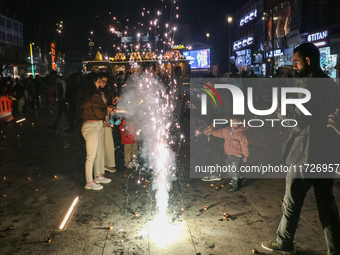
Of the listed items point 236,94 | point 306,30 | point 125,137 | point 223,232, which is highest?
point 306,30

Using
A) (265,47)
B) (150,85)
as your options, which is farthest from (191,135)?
(265,47)

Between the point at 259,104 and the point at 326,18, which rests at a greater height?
the point at 326,18

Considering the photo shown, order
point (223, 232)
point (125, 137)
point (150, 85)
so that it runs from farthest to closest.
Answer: point (150, 85) → point (125, 137) → point (223, 232)

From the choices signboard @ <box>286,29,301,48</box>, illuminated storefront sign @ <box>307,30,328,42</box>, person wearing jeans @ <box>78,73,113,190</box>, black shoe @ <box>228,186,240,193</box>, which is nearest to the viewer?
person wearing jeans @ <box>78,73,113,190</box>

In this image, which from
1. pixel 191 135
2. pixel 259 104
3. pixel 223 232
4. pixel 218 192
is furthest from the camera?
pixel 259 104

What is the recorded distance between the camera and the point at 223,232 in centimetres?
385

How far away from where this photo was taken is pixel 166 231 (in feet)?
12.7

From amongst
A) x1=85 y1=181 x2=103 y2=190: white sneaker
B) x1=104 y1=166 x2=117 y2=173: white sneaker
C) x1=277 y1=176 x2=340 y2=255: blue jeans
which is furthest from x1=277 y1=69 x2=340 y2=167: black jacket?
x1=104 y1=166 x2=117 y2=173: white sneaker

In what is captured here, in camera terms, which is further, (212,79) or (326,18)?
(326,18)

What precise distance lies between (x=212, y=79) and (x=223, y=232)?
12.1 feet

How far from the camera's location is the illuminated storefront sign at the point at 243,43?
4198 centimetres

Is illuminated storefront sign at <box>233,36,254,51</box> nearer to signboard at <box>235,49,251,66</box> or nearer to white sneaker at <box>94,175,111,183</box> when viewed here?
signboard at <box>235,49,251,66</box>

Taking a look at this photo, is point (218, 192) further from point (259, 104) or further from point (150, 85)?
point (259, 104)

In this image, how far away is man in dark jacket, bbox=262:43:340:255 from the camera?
2979mm
